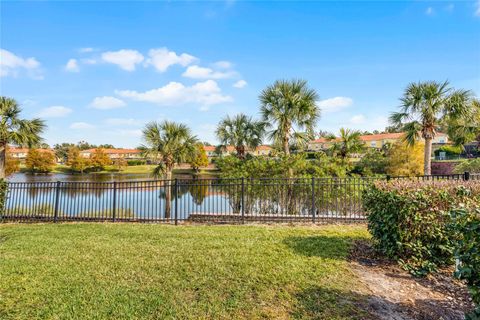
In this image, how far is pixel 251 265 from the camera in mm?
4031

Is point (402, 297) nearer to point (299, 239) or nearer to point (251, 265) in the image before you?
point (251, 265)

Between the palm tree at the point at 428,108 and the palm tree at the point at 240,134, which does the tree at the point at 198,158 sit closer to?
the palm tree at the point at 240,134

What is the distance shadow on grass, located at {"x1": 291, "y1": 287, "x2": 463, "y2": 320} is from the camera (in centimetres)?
281

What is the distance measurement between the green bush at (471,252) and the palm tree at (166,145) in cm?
1345

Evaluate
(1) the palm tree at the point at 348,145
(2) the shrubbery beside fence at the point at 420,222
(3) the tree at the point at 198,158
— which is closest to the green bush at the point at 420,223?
(2) the shrubbery beside fence at the point at 420,222

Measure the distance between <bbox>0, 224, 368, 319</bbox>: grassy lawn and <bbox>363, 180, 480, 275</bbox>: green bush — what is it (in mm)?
911

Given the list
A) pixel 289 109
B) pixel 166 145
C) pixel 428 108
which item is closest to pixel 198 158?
pixel 166 145

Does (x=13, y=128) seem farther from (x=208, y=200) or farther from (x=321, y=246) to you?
(x=321, y=246)

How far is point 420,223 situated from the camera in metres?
3.95

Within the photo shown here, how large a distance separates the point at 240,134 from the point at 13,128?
10.6 meters

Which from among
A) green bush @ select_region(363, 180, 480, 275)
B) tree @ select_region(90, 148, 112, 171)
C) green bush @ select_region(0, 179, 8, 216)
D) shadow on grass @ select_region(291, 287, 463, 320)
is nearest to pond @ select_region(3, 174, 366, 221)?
green bush @ select_region(0, 179, 8, 216)

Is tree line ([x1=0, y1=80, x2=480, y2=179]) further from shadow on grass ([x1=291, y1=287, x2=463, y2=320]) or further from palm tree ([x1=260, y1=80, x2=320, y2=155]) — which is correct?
shadow on grass ([x1=291, y1=287, x2=463, y2=320])

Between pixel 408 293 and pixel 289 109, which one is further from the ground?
pixel 289 109

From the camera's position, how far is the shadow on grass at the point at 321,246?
15.1 ft
